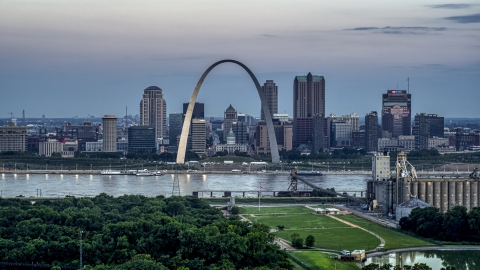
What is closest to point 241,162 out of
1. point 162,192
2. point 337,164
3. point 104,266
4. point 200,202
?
point 337,164

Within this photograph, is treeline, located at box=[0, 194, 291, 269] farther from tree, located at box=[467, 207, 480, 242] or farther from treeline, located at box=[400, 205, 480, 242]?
tree, located at box=[467, 207, 480, 242]

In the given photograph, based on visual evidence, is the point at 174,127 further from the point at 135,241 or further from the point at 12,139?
the point at 135,241

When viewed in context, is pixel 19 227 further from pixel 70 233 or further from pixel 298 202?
pixel 298 202

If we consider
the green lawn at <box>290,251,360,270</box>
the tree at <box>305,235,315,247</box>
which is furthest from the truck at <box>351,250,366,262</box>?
the tree at <box>305,235,315,247</box>

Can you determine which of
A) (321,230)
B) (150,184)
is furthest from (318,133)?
(321,230)

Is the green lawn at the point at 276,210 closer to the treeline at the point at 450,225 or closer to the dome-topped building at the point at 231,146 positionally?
the treeline at the point at 450,225
